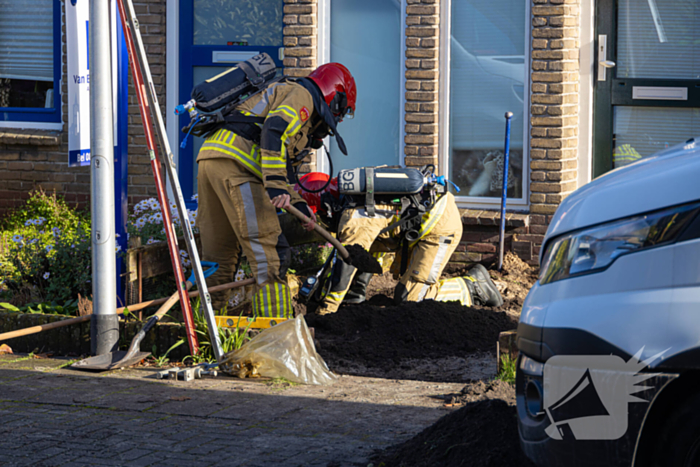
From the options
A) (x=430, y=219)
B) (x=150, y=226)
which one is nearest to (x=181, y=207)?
(x=150, y=226)

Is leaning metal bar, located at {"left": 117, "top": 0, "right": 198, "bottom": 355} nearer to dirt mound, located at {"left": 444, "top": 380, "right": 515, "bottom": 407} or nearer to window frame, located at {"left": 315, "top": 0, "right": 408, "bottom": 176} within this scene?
dirt mound, located at {"left": 444, "top": 380, "right": 515, "bottom": 407}

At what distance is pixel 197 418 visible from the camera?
13.2ft

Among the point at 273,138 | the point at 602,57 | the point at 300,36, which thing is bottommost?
the point at 273,138

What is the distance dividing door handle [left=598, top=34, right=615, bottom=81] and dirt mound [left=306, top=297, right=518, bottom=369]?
2952 mm

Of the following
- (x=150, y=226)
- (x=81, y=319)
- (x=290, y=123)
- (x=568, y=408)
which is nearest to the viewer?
(x=568, y=408)

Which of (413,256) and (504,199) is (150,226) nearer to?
(413,256)

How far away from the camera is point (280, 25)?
867cm

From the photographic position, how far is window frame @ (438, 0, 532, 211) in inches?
310

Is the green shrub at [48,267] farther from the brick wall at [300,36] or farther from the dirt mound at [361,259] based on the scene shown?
the brick wall at [300,36]

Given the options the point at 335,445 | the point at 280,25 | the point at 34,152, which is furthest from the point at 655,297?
the point at 34,152

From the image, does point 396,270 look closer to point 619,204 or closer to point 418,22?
point 418,22

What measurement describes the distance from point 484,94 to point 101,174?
14.2 feet

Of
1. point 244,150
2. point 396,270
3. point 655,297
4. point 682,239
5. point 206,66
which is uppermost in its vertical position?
point 206,66

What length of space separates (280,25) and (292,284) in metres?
3.29
